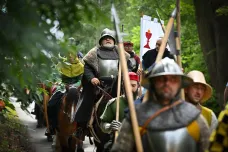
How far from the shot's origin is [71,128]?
1221cm

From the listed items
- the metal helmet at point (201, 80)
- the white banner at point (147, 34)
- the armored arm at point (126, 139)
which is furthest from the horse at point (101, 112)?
the armored arm at point (126, 139)

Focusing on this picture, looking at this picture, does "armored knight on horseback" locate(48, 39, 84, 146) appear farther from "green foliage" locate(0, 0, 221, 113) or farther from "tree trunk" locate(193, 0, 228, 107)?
"green foliage" locate(0, 0, 221, 113)

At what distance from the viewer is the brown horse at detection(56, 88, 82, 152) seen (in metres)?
11.9

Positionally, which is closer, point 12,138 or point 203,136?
point 203,136

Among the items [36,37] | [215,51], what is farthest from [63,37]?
[215,51]

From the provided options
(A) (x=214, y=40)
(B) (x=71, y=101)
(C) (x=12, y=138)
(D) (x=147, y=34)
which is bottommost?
(C) (x=12, y=138)

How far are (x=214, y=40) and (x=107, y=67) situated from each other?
5.24m

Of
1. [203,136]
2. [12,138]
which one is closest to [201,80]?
[203,136]

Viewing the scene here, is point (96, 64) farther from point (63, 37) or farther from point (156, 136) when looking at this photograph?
point (156, 136)

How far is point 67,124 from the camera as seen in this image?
12266mm

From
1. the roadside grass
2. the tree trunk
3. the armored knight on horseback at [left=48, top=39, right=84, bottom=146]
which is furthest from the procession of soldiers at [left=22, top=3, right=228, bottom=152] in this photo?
the tree trunk

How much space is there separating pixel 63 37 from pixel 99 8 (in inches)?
15.5

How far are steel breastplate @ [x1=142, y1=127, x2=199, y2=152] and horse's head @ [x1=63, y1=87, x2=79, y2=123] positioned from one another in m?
7.28

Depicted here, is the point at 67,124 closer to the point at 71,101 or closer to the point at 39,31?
the point at 71,101
